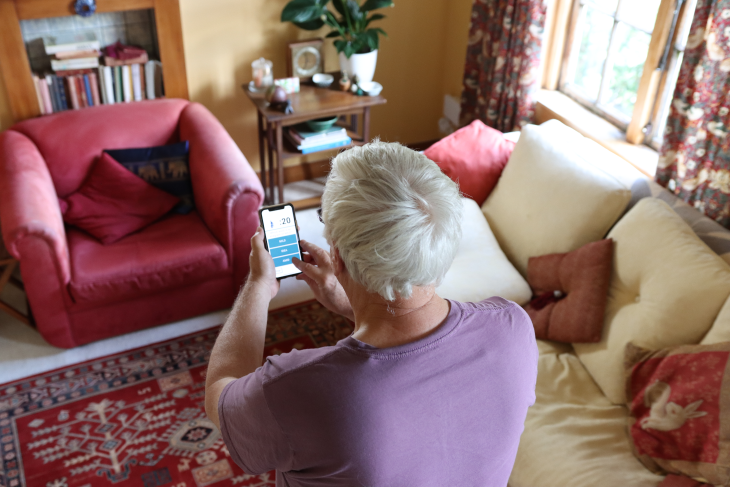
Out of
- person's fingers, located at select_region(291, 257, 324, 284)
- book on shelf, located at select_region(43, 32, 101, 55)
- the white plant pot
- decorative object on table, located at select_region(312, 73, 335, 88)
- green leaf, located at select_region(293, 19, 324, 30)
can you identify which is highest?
green leaf, located at select_region(293, 19, 324, 30)

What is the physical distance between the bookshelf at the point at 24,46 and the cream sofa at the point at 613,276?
1.72 m

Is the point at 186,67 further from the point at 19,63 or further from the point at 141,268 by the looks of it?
the point at 141,268

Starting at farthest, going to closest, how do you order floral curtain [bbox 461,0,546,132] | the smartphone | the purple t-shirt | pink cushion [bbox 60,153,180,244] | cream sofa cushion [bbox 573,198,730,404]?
floral curtain [bbox 461,0,546,132], pink cushion [bbox 60,153,180,244], cream sofa cushion [bbox 573,198,730,404], the smartphone, the purple t-shirt

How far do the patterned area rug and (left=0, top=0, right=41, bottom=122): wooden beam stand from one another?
130 centimetres

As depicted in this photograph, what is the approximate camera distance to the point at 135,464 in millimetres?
2271

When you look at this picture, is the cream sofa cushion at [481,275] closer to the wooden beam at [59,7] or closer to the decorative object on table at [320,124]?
the decorative object on table at [320,124]

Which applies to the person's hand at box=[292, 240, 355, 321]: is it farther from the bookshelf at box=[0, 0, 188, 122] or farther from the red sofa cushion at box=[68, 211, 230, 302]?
the bookshelf at box=[0, 0, 188, 122]

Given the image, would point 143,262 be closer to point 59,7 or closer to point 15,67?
point 15,67

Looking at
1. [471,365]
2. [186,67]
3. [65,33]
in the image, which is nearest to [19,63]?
[65,33]

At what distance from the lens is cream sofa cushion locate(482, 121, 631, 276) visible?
7.64ft

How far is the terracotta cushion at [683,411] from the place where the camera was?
1.69 metres

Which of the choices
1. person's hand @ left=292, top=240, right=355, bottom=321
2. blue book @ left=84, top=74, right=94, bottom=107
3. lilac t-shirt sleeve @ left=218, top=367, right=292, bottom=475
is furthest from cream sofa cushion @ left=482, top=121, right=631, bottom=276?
blue book @ left=84, top=74, right=94, bottom=107

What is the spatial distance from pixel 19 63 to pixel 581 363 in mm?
2747

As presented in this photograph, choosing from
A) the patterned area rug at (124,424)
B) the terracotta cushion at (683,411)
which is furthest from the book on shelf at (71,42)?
the terracotta cushion at (683,411)
